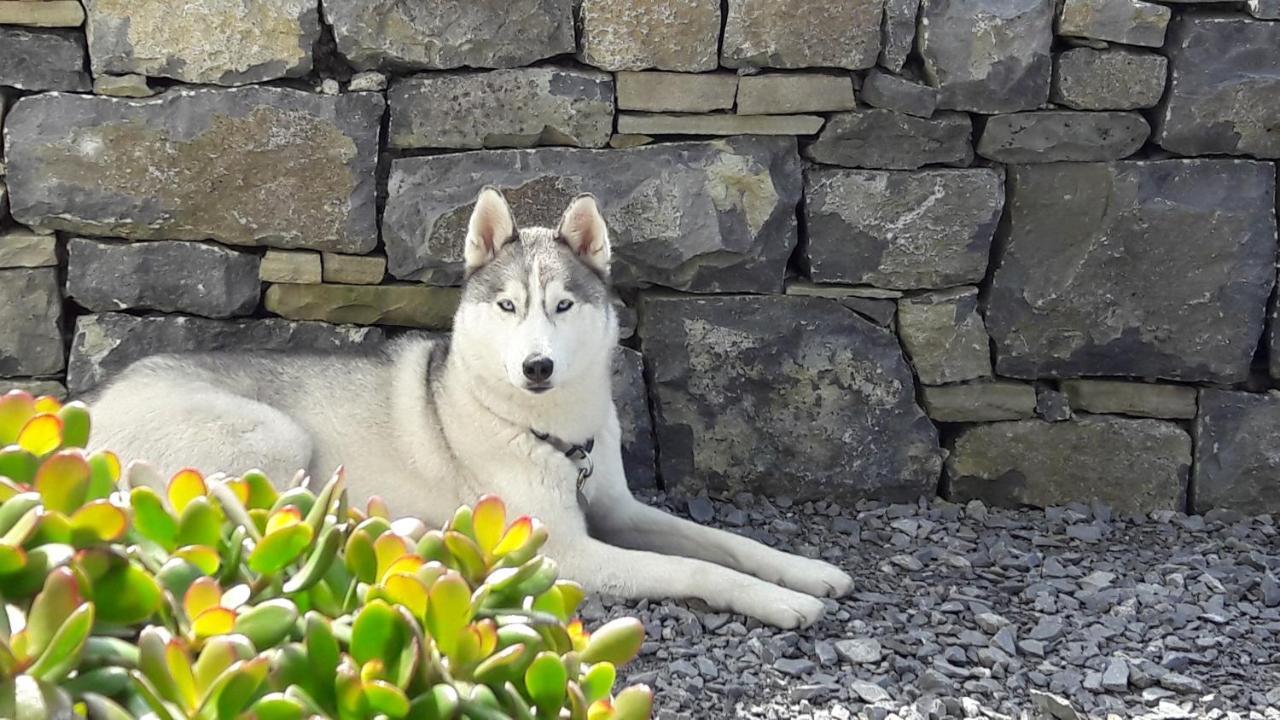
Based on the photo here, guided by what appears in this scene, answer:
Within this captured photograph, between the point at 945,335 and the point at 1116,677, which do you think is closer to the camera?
the point at 1116,677

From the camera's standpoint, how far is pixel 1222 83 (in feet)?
13.4

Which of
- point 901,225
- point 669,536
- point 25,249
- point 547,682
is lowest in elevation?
point 669,536

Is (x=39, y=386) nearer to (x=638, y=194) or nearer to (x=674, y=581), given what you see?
(x=638, y=194)

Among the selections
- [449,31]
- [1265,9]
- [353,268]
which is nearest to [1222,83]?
[1265,9]

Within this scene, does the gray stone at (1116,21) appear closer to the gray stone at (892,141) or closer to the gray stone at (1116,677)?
the gray stone at (892,141)

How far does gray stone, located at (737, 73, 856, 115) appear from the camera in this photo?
4.10 m

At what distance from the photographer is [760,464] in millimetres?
4508

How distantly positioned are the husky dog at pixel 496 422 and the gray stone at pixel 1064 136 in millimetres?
1519

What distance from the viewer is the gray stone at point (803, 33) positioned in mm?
4035

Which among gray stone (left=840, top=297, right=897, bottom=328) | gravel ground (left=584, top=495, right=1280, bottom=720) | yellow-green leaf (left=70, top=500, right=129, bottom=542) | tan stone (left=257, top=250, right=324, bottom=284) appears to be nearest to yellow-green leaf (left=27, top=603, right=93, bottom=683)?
yellow-green leaf (left=70, top=500, right=129, bottom=542)

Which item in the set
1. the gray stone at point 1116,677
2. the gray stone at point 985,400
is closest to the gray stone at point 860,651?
the gray stone at point 1116,677

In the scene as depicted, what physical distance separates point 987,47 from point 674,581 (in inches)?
85.9

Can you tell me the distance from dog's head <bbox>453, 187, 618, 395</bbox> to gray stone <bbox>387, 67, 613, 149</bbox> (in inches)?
17.1

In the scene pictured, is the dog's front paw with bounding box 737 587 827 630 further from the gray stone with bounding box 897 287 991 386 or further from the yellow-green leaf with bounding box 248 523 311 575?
the yellow-green leaf with bounding box 248 523 311 575
